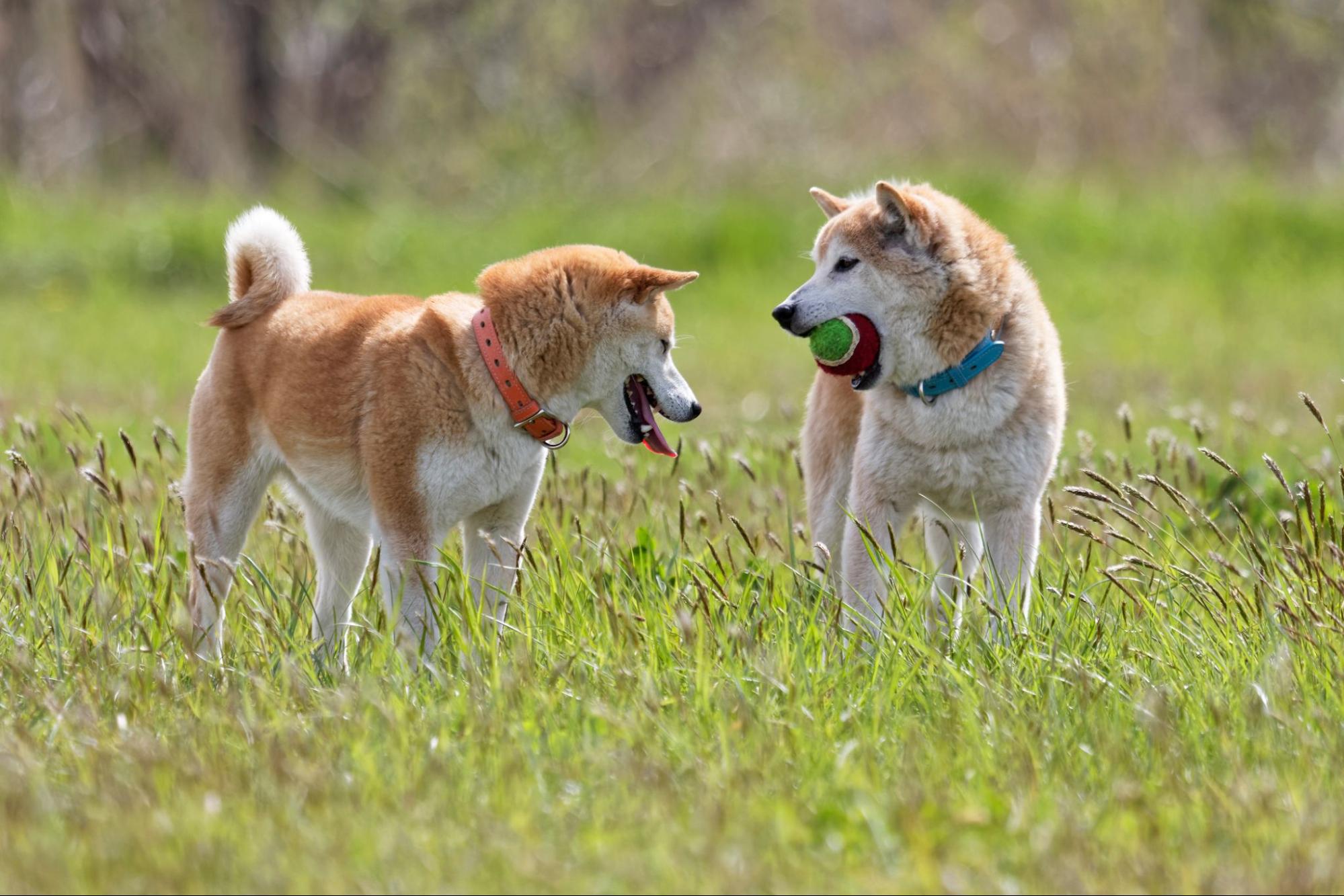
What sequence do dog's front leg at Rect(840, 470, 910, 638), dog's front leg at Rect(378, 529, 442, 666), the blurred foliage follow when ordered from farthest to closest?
1. the blurred foliage
2. dog's front leg at Rect(840, 470, 910, 638)
3. dog's front leg at Rect(378, 529, 442, 666)

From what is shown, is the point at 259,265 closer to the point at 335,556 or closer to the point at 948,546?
the point at 335,556

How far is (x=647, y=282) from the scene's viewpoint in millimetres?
4637

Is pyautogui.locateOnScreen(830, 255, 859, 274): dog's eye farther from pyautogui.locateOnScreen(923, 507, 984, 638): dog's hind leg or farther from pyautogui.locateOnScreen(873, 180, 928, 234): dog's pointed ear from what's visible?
pyautogui.locateOnScreen(923, 507, 984, 638): dog's hind leg

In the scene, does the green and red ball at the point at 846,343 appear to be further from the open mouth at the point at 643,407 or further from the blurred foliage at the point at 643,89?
the blurred foliage at the point at 643,89

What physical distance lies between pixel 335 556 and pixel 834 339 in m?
1.76

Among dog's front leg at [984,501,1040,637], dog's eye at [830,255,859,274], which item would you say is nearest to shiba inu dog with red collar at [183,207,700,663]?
dog's eye at [830,255,859,274]

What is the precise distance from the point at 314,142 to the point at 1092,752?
15114mm

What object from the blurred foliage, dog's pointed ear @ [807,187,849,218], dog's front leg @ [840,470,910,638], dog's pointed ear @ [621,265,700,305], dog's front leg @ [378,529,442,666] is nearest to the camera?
dog's front leg @ [378,529,442,666]

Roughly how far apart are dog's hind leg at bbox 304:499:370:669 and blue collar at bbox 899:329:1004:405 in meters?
1.79

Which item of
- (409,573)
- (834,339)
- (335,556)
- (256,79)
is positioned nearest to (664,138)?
(256,79)

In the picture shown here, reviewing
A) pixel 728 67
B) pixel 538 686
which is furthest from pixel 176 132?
pixel 538 686

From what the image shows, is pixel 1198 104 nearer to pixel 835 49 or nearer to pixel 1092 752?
pixel 835 49

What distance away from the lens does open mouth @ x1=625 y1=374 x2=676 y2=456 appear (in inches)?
189

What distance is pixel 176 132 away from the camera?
1694 centimetres
